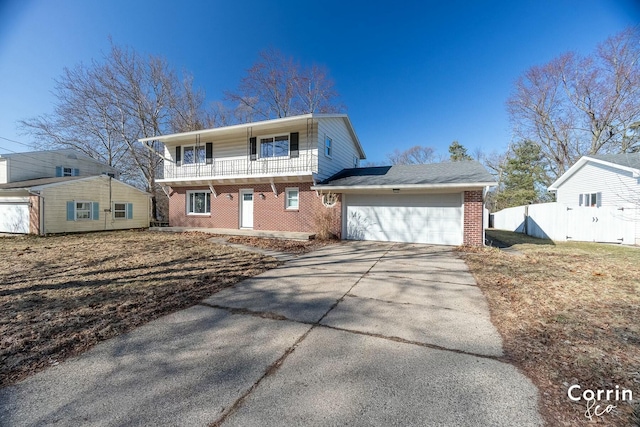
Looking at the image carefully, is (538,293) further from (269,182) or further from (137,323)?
(269,182)

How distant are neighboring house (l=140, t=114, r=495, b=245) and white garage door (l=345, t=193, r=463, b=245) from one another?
37mm

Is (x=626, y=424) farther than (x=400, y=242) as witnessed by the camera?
No

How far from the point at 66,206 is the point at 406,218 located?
1822 cm

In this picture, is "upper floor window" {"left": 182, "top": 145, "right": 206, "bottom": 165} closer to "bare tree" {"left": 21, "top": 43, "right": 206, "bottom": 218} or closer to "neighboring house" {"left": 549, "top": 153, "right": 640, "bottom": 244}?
"bare tree" {"left": 21, "top": 43, "right": 206, "bottom": 218}

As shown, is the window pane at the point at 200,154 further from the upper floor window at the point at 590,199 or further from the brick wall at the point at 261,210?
the upper floor window at the point at 590,199

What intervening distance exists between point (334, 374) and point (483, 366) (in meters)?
1.41

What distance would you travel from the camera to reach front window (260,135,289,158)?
12.7 meters

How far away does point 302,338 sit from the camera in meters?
2.91

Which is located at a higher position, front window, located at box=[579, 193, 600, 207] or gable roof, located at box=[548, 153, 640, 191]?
gable roof, located at box=[548, 153, 640, 191]

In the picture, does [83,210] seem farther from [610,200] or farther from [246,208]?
[610,200]

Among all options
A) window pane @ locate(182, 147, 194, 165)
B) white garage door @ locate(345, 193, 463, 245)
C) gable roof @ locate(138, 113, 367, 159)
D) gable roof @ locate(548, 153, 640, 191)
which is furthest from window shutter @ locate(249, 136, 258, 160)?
gable roof @ locate(548, 153, 640, 191)

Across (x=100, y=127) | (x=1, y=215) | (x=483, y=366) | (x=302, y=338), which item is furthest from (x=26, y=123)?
(x=483, y=366)

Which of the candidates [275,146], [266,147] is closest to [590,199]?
[275,146]

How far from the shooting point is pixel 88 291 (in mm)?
4363
